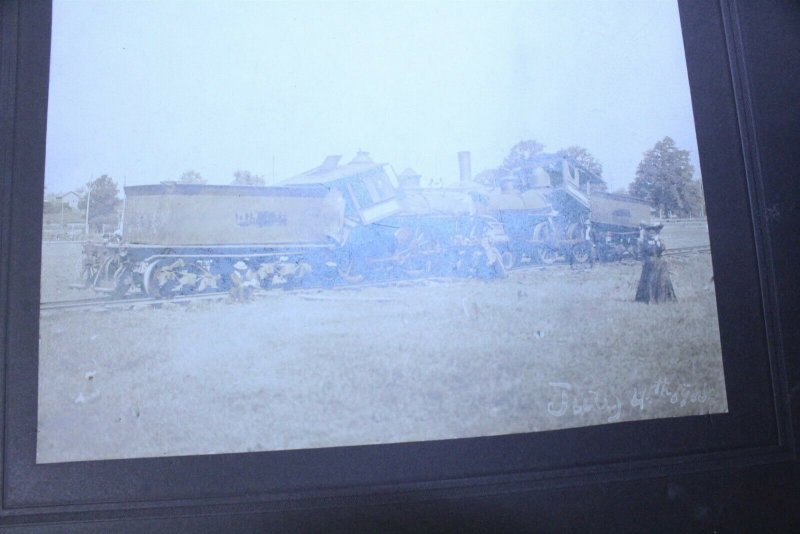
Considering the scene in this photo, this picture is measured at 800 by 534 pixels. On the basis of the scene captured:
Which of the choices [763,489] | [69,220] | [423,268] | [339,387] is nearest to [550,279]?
[423,268]

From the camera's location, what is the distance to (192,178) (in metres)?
1.63

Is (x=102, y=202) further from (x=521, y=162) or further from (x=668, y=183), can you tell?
(x=668, y=183)

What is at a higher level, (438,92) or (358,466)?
(438,92)

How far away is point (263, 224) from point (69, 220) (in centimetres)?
62

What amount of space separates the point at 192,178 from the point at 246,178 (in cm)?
18

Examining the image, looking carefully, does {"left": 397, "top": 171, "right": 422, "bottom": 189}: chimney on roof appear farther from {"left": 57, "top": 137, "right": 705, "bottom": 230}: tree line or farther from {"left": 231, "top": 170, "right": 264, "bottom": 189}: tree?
{"left": 231, "top": 170, "right": 264, "bottom": 189}: tree

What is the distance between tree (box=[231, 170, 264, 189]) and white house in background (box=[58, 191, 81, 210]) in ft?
1.64

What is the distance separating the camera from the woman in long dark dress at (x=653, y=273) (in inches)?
70.3

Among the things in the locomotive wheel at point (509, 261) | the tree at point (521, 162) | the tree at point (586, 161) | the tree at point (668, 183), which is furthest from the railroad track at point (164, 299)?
the tree at point (668, 183)

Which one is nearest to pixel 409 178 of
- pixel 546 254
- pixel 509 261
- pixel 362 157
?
pixel 362 157

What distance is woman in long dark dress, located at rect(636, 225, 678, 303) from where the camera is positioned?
1785mm

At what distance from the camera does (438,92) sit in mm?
1774

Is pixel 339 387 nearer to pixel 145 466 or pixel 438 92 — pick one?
pixel 145 466

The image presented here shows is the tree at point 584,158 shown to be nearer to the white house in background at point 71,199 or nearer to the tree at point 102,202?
the tree at point 102,202
